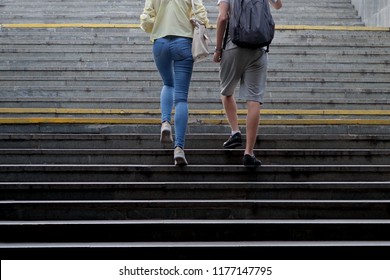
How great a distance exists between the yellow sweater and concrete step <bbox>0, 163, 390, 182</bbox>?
44.2 inches

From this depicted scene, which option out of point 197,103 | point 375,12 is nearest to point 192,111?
point 197,103

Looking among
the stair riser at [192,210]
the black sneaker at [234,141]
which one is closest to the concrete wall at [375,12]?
the black sneaker at [234,141]

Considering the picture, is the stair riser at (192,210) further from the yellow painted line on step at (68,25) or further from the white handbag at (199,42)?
the yellow painted line on step at (68,25)

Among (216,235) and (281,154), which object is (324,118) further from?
(216,235)

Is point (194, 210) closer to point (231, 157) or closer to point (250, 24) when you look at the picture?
point (231, 157)

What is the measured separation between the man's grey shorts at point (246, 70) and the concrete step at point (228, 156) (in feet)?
1.77

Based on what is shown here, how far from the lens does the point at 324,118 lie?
30.6ft

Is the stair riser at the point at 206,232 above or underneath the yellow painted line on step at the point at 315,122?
underneath

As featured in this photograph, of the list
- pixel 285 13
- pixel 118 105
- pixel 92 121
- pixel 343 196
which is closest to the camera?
pixel 343 196

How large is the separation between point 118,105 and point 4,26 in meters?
4.14

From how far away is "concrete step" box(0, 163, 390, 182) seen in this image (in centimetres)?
688

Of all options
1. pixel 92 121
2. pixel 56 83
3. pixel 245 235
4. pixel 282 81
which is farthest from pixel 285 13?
pixel 245 235

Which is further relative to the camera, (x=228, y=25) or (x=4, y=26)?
(x=4, y=26)

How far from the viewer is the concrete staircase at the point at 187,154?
5723 mm
